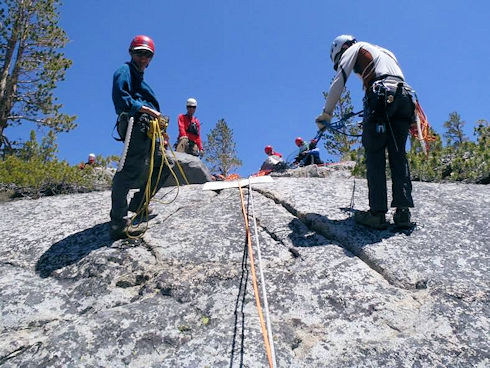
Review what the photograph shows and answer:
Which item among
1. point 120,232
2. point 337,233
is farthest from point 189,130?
point 337,233

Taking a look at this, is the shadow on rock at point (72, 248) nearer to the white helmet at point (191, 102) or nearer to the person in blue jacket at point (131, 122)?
the person in blue jacket at point (131, 122)

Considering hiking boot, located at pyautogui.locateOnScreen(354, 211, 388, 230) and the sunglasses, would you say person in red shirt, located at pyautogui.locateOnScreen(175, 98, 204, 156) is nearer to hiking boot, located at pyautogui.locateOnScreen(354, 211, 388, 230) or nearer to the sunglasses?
the sunglasses

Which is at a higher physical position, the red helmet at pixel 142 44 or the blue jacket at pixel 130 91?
the red helmet at pixel 142 44

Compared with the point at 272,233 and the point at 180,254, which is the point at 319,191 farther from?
the point at 180,254

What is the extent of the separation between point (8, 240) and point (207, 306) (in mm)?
2261

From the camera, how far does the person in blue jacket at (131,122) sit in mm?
3518

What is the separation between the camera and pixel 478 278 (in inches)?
107

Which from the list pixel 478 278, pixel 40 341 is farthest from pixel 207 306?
pixel 478 278

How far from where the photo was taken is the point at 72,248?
3473mm

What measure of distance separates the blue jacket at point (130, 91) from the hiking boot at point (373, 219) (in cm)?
217

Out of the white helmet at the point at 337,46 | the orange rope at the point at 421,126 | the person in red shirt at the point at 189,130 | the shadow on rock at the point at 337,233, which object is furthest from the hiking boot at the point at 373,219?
the person in red shirt at the point at 189,130

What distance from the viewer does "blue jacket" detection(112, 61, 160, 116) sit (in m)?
3.54

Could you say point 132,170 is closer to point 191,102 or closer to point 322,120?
point 322,120

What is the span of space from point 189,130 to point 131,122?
18.2 ft
